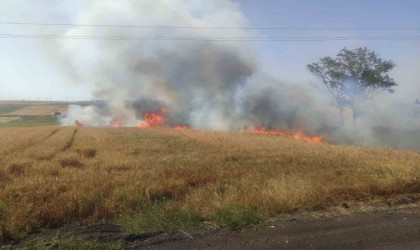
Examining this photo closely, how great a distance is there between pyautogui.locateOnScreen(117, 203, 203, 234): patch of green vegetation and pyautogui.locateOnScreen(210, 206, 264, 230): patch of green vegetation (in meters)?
0.35

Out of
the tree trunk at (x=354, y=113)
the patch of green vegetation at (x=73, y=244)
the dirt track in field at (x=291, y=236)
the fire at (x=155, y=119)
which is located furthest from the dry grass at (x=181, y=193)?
the fire at (x=155, y=119)

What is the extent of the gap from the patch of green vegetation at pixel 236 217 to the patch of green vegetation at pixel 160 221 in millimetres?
346

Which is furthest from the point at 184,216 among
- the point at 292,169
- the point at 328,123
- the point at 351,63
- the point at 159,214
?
the point at 351,63

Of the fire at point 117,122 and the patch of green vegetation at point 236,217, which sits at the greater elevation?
the fire at point 117,122

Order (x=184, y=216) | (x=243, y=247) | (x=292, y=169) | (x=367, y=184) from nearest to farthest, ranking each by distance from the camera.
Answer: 1. (x=243, y=247)
2. (x=184, y=216)
3. (x=367, y=184)
4. (x=292, y=169)

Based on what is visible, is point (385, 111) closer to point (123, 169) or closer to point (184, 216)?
point (123, 169)

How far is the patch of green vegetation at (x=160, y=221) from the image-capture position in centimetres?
598

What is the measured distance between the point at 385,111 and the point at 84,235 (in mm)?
51024

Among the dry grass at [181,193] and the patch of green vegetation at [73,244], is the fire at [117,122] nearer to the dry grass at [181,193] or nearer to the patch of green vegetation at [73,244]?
the dry grass at [181,193]

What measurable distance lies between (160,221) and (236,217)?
4.34ft

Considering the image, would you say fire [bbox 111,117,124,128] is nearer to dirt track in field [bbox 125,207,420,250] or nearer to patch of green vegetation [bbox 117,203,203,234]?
patch of green vegetation [bbox 117,203,203,234]

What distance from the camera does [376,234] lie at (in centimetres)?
550

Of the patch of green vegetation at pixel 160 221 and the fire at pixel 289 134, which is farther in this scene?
the fire at pixel 289 134

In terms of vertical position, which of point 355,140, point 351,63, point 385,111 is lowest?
point 355,140
